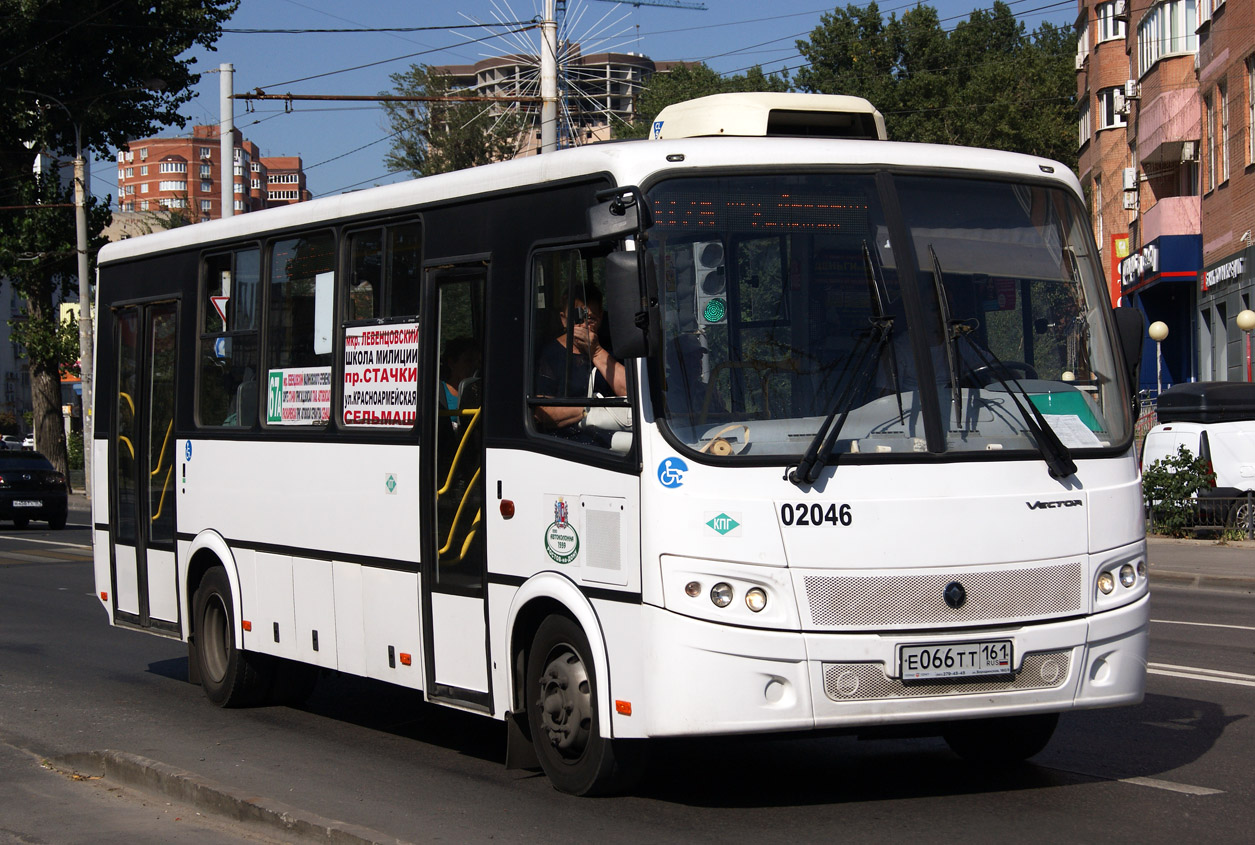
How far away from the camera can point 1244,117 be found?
109ft

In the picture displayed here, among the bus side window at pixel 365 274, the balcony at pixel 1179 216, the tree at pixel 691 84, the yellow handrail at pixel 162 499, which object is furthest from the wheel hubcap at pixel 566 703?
the tree at pixel 691 84

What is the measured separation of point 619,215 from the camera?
22.0ft

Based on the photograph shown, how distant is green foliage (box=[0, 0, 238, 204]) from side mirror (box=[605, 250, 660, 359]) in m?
35.6

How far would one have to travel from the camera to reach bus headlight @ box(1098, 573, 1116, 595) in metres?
6.81

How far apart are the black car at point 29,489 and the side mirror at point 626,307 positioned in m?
29.3

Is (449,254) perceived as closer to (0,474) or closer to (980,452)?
(980,452)

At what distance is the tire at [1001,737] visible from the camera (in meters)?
7.50

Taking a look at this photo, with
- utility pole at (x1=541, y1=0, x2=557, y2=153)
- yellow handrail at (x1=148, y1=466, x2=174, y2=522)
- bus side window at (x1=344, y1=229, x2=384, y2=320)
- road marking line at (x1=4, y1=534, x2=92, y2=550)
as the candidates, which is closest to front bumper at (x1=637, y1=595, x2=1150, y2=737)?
bus side window at (x1=344, y1=229, x2=384, y2=320)

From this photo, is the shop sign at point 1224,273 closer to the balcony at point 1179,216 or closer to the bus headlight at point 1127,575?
the balcony at point 1179,216

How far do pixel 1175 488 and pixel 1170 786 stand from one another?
17.0m

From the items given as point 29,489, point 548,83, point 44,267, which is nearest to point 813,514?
point 548,83

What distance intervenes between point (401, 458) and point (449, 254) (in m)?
1.11

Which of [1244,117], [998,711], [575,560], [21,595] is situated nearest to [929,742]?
[998,711]

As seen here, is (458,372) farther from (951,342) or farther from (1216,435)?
(1216,435)
